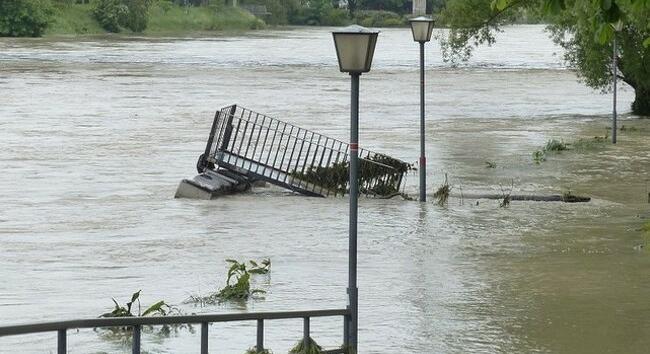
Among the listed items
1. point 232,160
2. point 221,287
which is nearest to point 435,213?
point 232,160

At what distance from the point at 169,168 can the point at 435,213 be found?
9450mm

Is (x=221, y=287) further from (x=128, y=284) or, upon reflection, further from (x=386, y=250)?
(x=386, y=250)

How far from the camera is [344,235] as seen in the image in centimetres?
2264

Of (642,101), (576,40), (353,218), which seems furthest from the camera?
(642,101)

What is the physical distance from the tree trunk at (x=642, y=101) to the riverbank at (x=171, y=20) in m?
89.0

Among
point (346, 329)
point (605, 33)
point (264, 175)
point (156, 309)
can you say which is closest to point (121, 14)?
point (264, 175)

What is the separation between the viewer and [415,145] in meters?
39.0

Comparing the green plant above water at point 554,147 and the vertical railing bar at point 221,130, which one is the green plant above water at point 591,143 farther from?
the vertical railing bar at point 221,130

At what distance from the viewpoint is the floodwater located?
50.1 ft

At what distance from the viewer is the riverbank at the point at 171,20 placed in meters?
136

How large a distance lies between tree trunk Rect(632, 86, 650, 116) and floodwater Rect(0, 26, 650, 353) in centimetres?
145

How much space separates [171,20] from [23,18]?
3661 cm

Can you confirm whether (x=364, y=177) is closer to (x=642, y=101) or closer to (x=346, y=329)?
(x=346, y=329)

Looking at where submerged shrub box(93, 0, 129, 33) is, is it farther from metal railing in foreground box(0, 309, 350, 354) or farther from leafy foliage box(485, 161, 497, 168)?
metal railing in foreground box(0, 309, 350, 354)
